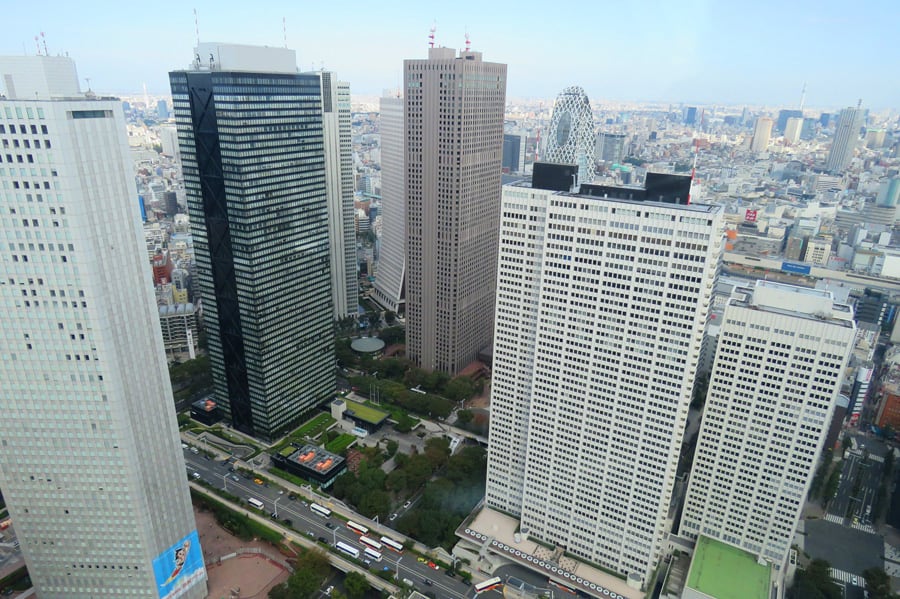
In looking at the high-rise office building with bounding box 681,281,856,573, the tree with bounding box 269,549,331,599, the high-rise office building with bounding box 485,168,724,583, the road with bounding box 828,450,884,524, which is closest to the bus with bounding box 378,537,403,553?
the tree with bounding box 269,549,331,599

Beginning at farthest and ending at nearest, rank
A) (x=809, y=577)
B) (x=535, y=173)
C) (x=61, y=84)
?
(x=809, y=577), (x=535, y=173), (x=61, y=84)

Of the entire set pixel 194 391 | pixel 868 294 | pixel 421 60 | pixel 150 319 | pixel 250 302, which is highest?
pixel 421 60

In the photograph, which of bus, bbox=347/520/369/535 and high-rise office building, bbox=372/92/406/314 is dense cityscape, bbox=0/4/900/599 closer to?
bus, bbox=347/520/369/535

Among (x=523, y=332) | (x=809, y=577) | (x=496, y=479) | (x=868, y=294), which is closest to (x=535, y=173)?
(x=523, y=332)

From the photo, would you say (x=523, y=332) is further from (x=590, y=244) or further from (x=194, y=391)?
(x=194, y=391)

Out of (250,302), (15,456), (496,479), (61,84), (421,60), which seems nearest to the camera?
(61,84)

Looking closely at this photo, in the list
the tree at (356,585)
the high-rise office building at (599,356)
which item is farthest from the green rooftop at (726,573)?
the tree at (356,585)

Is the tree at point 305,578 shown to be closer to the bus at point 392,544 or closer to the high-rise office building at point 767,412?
the bus at point 392,544

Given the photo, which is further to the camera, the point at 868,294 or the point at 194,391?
the point at 868,294
